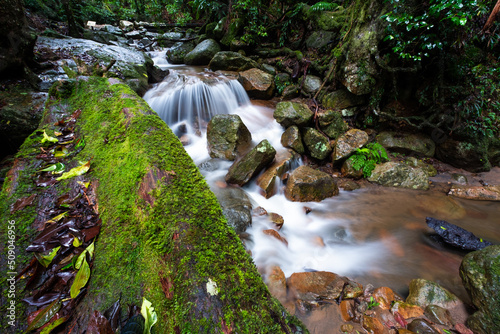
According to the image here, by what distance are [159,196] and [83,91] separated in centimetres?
251

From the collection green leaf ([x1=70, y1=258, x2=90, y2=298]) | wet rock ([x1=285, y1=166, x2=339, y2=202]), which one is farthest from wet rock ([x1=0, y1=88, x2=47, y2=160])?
wet rock ([x1=285, y1=166, x2=339, y2=202])

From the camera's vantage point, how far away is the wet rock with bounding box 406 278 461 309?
2682 millimetres

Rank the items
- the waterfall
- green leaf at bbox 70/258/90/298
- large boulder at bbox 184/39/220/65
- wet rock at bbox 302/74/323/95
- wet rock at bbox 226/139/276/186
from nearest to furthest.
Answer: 1. green leaf at bbox 70/258/90/298
2. wet rock at bbox 226/139/276/186
3. the waterfall
4. wet rock at bbox 302/74/323/95
5. large boulder at bbox 184/39/220/65

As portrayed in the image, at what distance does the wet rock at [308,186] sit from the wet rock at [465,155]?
4.05 meters

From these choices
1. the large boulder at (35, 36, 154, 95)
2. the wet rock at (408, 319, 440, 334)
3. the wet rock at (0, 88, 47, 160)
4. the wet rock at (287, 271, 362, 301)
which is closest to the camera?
the wet rock at (408, 319, 440, 334)

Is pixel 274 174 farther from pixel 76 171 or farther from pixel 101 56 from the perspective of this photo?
pixel 101 56

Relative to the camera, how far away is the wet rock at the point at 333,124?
6227 millimetres

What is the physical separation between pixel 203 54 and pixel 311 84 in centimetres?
562

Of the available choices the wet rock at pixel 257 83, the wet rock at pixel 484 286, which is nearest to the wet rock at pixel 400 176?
the wet rock at pixel 484 286

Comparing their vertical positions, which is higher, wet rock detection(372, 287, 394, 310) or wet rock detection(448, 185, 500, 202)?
wet rock detection(372, 287, 394, 310)

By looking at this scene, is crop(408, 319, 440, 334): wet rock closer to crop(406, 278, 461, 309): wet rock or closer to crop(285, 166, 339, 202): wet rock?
crop(406, 278, 461, 309): wet rock

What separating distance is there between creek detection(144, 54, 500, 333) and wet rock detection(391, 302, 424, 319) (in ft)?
1.37

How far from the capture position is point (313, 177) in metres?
4.91

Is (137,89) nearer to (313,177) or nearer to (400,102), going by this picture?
(313,177)
